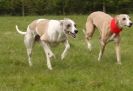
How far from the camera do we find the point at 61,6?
3716 cm

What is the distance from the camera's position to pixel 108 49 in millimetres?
14445

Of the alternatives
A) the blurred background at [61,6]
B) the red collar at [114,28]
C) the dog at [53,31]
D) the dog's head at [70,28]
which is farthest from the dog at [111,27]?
the blurred background at [61,6]

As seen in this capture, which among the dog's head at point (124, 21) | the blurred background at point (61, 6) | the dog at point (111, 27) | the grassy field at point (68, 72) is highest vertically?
the dog's head at point (124, 21)

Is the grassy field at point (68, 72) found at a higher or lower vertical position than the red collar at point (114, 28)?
lower

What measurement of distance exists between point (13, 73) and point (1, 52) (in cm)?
378

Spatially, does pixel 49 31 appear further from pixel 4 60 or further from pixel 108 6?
pixel 108 6

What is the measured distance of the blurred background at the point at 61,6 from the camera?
119 ft

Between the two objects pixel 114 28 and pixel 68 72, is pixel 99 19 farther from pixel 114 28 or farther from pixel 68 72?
pixel 68 72

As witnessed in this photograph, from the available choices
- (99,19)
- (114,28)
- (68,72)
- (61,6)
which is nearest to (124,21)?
(114,28)

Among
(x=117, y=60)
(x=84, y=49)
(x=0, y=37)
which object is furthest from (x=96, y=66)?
(x=0, y=37)

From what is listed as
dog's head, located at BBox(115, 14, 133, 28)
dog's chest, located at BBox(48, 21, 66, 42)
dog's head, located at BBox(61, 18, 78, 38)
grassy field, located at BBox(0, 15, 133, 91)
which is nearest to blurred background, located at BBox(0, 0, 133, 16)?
grassy field, located at BBox(0, 15, 133, 91)

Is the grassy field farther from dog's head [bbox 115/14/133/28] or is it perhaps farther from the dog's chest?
dog's head [bbox 115/14/133/28]

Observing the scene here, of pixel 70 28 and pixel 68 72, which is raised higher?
pixel 70 28

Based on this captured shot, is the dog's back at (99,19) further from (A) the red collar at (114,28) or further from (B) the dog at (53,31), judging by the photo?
(B) the dog at (53,31)
